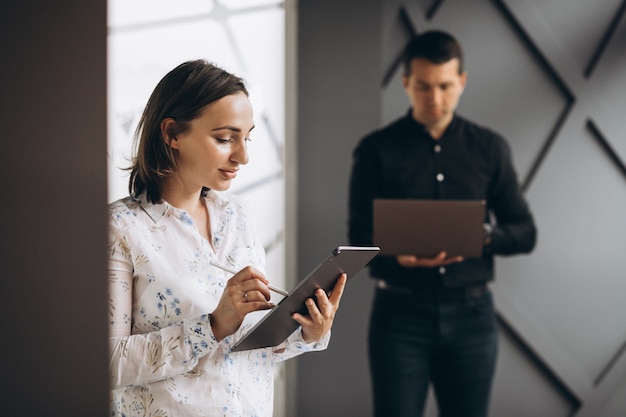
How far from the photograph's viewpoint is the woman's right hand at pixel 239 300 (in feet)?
4.05

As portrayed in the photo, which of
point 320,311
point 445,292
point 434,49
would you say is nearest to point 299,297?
point 320,311

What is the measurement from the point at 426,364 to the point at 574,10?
201cm

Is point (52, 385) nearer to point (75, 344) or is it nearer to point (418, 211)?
point (75, 344)

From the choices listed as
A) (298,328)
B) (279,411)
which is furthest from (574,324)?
(298,328)

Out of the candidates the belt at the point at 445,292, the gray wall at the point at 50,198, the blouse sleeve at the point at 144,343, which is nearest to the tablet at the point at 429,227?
the belt at the point at 445,292

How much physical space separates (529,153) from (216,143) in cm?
235

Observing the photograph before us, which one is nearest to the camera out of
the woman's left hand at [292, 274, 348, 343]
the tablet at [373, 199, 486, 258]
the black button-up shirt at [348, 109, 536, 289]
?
the woman's left hand at [292, 274, 348, 343]

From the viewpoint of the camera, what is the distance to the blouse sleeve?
1.25 meters

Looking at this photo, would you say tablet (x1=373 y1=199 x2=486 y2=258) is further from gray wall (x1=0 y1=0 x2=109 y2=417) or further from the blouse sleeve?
gray wall (x1=0 y1=0 x2=109 y2=417)

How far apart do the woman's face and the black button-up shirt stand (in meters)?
1.16

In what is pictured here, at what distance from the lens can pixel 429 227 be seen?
2.27 metres

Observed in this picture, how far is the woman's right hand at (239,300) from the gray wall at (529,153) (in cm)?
210

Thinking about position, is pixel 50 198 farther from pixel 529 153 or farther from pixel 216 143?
pixel 529 153

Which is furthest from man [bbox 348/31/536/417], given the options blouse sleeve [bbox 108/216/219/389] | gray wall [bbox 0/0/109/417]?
gray wall [bbox 0/0/109/417]
